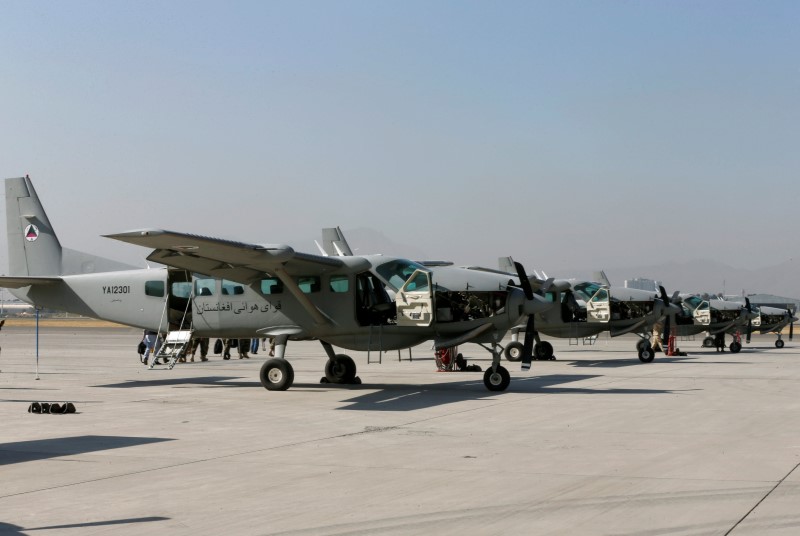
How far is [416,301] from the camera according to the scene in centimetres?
1833

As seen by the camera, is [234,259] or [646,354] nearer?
[234,259]

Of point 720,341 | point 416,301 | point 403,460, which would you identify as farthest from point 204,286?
point 720,341

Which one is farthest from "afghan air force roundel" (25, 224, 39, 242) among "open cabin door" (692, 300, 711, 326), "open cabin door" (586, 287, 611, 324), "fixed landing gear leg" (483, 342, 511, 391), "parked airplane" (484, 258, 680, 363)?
"open cabin door" (692, 300, 711, 326)

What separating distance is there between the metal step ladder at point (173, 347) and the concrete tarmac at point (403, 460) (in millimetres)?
756

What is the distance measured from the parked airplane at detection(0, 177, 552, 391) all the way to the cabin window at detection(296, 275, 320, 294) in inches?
0.9

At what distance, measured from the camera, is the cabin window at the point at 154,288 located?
2145 cm

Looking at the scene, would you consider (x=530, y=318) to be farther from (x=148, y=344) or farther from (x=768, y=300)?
(x=768, y=300)

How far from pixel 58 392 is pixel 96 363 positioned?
12.0 m

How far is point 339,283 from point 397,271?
57.2 inches

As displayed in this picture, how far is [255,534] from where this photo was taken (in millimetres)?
6793

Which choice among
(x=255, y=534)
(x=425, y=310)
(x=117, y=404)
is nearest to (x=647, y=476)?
(x=255, y=534)

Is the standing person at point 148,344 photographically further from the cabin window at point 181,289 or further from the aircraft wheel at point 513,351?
the aircraft wheel at point 513,351

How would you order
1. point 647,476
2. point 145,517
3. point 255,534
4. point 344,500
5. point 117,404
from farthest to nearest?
point 117,404
point 647,476
point 344,500
point 145,517
point 255,534

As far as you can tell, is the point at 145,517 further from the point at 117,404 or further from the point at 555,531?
the point at 117,404
